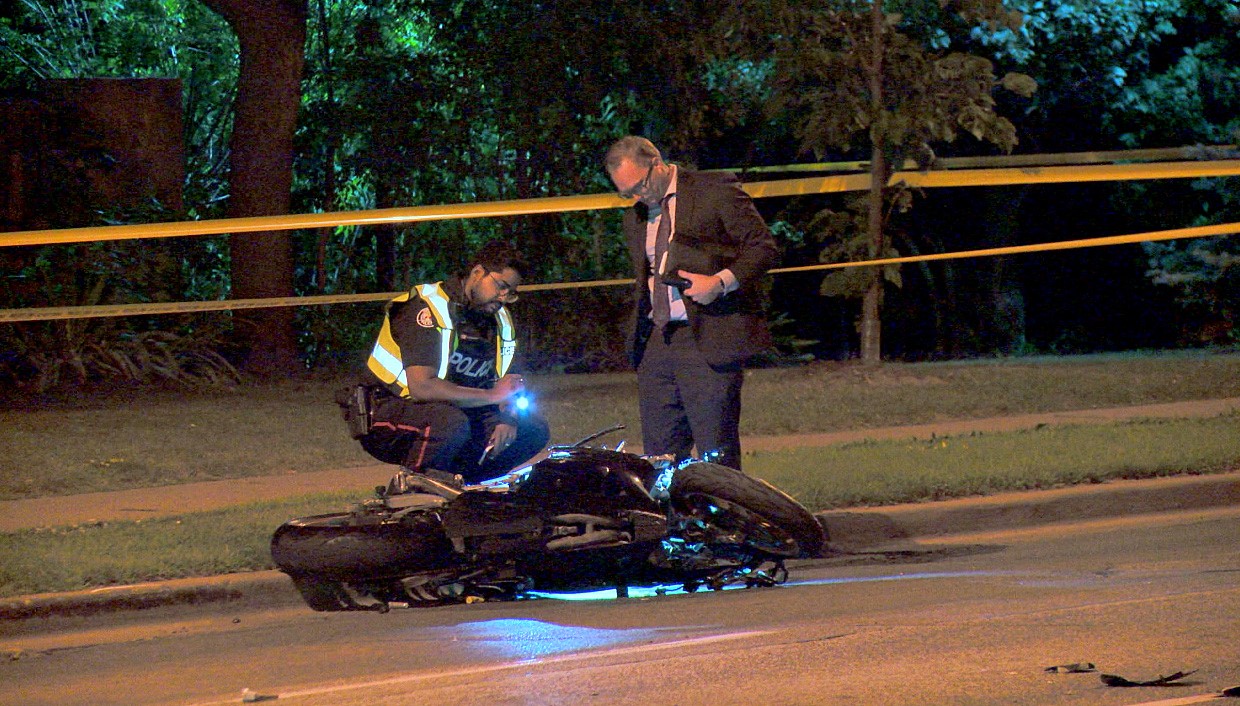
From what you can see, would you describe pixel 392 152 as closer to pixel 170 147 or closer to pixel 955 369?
pixel 170 147

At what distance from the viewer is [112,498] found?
939 centimetres

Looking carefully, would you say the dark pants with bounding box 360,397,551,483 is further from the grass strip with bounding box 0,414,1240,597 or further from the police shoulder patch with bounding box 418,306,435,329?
the grass strip with bounding box 0,414,1240,597

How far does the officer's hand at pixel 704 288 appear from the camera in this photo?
6.89 m

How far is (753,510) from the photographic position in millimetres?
6449

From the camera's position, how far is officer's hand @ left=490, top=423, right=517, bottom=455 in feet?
24.1

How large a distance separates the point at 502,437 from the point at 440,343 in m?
0.56

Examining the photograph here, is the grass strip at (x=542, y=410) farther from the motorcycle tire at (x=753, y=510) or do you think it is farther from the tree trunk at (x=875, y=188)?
the motorcycle tire at (x=753, y=510)

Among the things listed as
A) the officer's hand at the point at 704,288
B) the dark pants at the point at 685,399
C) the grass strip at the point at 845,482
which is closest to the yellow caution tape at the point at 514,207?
the grass strip at the point at 845,482

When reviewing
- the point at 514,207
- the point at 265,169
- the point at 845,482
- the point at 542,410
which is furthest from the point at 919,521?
the point at 265,169

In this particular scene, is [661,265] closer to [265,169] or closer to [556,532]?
[556,532]

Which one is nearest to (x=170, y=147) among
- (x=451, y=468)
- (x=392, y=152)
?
(x=392, y=152)

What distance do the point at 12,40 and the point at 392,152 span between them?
457cm

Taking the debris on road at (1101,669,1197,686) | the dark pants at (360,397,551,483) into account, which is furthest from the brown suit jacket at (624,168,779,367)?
the debris on road at (1101,669,1197,686)

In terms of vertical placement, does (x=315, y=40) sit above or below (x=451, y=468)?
above
